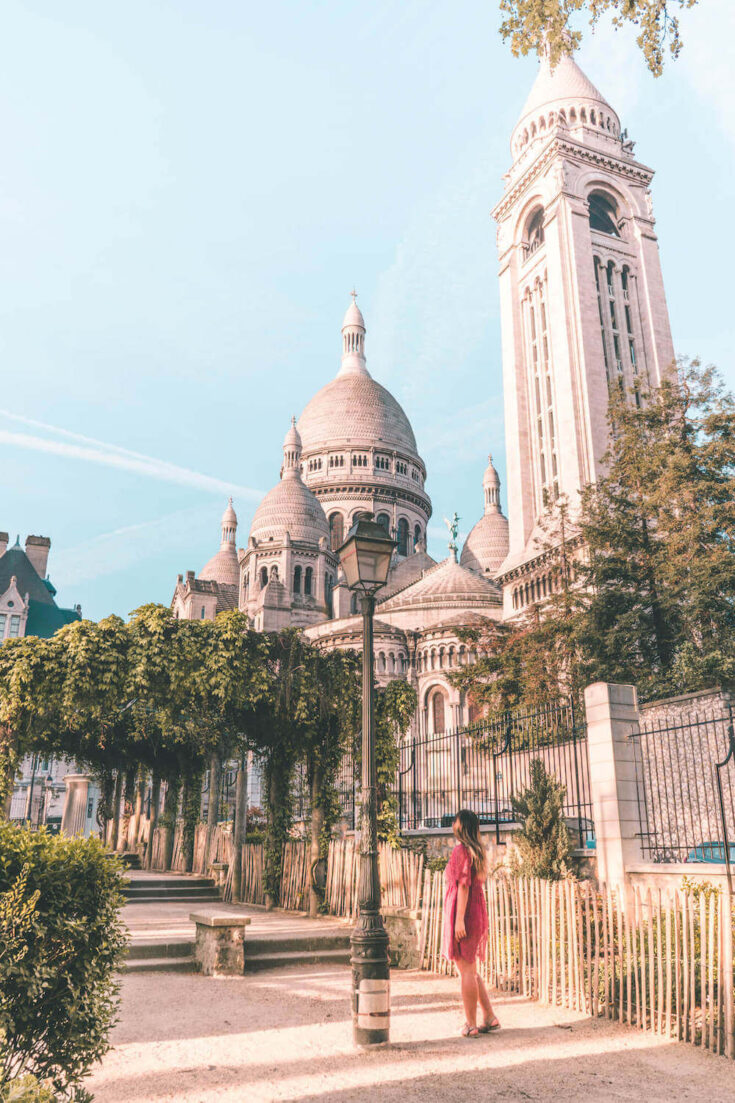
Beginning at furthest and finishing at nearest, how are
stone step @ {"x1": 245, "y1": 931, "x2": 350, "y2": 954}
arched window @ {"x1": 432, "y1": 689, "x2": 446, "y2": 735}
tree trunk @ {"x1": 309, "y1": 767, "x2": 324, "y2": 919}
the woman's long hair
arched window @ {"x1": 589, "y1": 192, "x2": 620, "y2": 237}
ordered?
1. arched window @ {"x1": 589, "y1": 192, "x2": 620, "y2": 237}
2. arched window @ {"x1": 432, "y1": 689, "x2": 446, "y2": 735}
3. tree trunk @ {"x1": 309, "y1": 767, "x2": 324, "y2": 919}
4. stone step @ {"x1": 245, "y1": 931, "x2": 350, "y2": 954}
5. the woman's long hair

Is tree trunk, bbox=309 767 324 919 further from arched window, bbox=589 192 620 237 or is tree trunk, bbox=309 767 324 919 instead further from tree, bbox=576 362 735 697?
arched window, bbox=589 192 620 237

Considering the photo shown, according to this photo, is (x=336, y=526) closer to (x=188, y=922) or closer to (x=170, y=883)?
(x=170, y=883)

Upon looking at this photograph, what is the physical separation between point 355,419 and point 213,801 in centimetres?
5872

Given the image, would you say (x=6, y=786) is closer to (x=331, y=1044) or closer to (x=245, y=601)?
(x=331, y=1044)

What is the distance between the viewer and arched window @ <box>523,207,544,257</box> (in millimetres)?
50781

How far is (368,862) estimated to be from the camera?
7477mm

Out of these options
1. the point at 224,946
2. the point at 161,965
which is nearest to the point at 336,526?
the point at 161,965

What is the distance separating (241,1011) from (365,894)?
6.53 ft

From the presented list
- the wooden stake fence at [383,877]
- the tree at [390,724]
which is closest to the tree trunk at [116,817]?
the tree at [390,724]

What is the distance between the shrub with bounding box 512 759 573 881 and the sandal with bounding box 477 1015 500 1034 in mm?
2523

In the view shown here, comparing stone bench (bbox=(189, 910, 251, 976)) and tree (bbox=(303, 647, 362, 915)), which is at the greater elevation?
tree (bbox=(303, 647, 362, 915))

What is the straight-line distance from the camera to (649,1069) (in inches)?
250

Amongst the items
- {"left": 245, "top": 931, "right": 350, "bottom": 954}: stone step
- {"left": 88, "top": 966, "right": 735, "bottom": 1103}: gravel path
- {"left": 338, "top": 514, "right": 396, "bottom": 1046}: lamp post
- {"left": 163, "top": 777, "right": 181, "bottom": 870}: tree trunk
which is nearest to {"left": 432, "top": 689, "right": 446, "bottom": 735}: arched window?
{"left": 163, "top": 777, "right": 181, "bottom": 870}: tree trunk

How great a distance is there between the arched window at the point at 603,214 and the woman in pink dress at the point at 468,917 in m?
49.1
